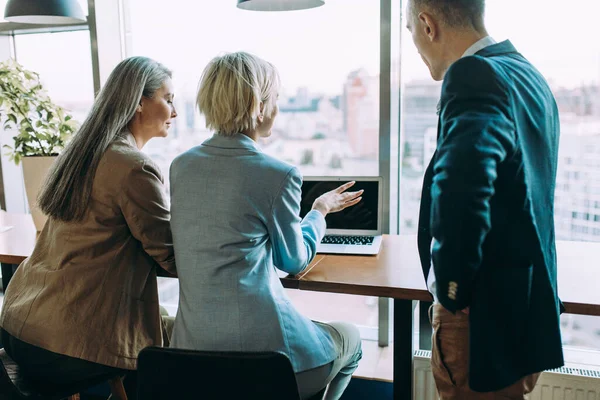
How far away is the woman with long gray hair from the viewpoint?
1.60 metres

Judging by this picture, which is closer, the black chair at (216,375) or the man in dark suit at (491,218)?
the man in dark suit at (491,218)

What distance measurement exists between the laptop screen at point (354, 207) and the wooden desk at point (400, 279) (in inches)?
4.8

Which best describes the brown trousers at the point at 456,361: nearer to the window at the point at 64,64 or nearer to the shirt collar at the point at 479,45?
the shirt collar at the point at 479,45

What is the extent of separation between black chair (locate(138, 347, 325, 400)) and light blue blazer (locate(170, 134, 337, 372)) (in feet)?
0.71

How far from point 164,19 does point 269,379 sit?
2320 mm

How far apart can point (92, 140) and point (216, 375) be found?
0.84 meters

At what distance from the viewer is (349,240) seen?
2.15 m

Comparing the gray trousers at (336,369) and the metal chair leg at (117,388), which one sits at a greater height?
the gray trousers at (336,369)

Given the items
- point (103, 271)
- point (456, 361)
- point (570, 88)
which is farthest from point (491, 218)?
point (570, 88)

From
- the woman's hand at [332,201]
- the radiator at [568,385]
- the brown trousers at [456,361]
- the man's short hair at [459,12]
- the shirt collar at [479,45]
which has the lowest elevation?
the radiator at [568,385]

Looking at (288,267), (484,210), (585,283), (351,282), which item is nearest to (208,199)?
(288,267)

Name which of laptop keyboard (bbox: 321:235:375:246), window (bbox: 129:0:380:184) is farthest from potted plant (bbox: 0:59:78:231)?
laptop keyboard (bbox: 321:235:375:246)

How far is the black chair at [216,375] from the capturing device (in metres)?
1.16

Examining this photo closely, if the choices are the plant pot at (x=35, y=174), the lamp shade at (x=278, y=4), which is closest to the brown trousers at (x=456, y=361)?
the lamp shade at (x=278, y=4)
